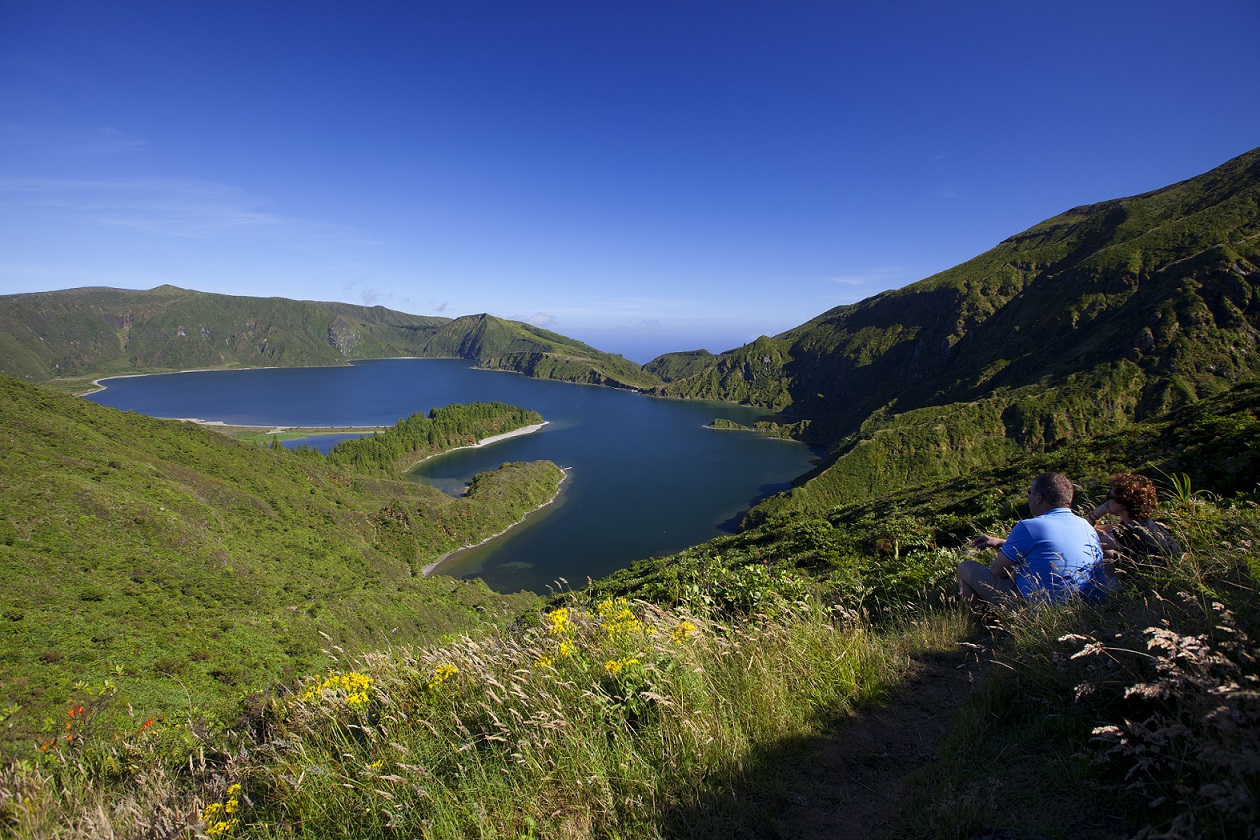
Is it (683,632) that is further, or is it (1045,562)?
(1045,562)

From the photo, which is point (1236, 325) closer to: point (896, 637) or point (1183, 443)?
point (1183, 443)

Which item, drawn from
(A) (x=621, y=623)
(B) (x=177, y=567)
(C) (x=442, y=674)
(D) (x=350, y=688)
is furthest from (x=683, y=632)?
(B) (x=177, y=567)

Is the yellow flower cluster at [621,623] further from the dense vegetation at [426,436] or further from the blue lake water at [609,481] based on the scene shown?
the dense vegetation at [426,436]

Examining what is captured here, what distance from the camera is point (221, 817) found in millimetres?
3484

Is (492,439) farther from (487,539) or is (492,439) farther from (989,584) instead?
(989,584)

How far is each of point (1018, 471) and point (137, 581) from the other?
180ft

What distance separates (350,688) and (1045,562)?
6367 millimetres

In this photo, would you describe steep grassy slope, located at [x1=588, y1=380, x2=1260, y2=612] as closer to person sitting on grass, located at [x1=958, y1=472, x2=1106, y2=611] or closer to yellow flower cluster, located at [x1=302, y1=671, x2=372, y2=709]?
person sitting on grass, located at [x1=958, y1=472, x2=1106, y2=611]

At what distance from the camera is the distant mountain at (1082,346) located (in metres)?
81.1

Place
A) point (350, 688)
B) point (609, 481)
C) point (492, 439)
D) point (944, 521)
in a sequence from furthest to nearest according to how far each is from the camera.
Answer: point (492, 439) → point (609, 481) → point (944, 521) → point (350, 688)

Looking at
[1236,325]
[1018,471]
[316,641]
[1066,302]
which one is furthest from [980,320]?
[316,641]

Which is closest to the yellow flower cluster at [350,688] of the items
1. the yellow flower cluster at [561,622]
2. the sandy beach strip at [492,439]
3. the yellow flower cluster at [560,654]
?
the yellow flower cluster at [560,654]

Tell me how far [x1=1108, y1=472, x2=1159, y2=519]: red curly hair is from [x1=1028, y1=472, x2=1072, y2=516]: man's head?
43 centimetres

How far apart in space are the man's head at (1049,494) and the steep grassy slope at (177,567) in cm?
1000
